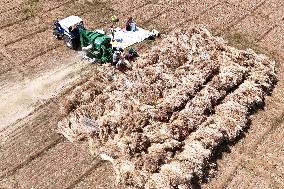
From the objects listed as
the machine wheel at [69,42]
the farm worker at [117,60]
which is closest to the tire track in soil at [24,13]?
the machine wheel at [69,42]

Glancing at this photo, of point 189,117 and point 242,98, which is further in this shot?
point 242,98

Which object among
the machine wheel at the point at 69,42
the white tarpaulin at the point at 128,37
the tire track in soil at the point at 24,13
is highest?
the machine wheel at the point at 69,42

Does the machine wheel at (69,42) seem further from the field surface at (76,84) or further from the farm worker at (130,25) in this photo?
the farm worker at (130,25)

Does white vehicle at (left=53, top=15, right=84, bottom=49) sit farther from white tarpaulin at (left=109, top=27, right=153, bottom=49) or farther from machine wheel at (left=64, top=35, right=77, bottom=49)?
white tarpaulin at (left=109, top=27, right=153, bottom=49)

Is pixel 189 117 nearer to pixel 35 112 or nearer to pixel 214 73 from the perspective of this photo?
pixel 214 73

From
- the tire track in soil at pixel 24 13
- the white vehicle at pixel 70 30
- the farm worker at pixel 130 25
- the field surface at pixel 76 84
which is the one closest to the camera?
the field surface at pixel 76 84

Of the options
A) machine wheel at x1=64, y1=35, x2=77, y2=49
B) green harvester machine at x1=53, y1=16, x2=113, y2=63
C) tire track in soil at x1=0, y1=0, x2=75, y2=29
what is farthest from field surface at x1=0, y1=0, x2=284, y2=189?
green harvester machine at x1=53, y1=16, x2=113, y2=63

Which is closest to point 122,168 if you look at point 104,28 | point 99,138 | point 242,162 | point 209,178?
point 99,138
